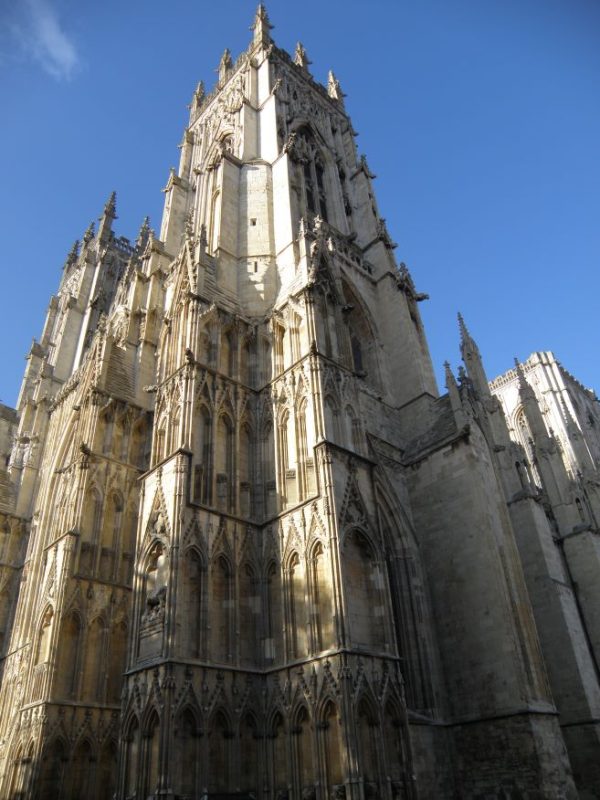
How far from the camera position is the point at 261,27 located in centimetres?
3547

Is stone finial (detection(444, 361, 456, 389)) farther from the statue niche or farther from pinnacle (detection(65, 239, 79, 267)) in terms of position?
pinnacle (detection(65, 239, 79, 267))

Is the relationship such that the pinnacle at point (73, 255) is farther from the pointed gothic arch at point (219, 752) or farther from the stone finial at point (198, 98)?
the pointed gothic arch at point (219, 752)

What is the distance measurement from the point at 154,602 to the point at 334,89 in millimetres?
35536

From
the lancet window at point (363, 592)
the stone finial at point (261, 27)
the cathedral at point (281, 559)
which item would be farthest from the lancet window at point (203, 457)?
the stone finial at point (261, 27)

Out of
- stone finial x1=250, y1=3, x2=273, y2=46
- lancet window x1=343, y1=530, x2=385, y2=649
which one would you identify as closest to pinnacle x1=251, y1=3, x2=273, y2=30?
stone finial x1=250, y1=3, x2=273, y2=46

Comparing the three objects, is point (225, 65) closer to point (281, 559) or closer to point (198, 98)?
point (198, 98)

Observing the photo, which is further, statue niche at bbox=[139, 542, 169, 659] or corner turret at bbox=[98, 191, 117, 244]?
corner turret at bbox=[98, 191, 117, 244]

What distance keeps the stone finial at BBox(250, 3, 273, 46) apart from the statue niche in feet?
98.8

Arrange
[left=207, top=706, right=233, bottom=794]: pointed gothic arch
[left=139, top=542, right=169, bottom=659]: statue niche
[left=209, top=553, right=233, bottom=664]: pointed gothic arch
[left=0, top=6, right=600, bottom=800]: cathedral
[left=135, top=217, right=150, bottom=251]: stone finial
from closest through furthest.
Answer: [left=207, top=706, right=233, bottom=794]: pointed gothic arch
[left=0, top=6, right=600, bottom=800]: cathedral
[left=139, top=542, right=169, bottom=659]: statue niche
[left=209, top=553, right=233, bottom=664]: pointed gothic arch
[left=135, top=217, right=150, bottom=251]: stone finial

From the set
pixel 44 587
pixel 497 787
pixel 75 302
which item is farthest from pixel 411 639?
pixel 75 302

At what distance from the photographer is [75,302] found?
38.3m

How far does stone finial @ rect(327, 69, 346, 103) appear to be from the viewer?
1547 inches

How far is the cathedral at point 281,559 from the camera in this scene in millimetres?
13672

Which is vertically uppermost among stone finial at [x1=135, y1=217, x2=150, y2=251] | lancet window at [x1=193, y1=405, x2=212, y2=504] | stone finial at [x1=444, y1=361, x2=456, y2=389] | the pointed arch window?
stone finial at [x1=135, y1=217, x2=150, y2=251]
